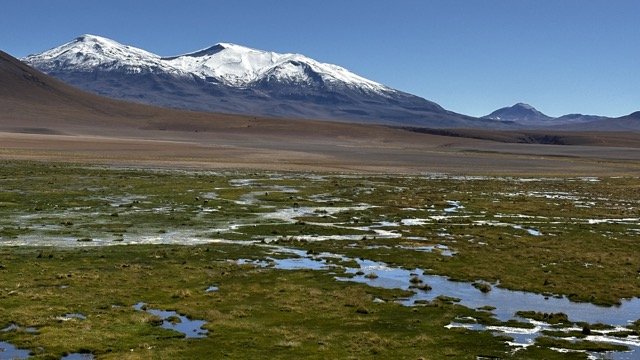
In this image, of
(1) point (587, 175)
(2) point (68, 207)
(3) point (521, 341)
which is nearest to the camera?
(3) point (521, 341)

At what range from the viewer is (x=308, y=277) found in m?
33.0

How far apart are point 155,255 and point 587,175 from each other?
9714 cm

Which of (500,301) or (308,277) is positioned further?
(308,277)

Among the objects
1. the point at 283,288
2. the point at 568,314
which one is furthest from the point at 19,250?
the point at 568,314

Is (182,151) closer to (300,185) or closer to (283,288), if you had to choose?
(300,185)

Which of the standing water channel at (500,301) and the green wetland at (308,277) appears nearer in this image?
the green wetland at (308,277)

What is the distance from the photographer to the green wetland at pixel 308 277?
899 inches

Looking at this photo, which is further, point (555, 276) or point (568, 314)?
point (555, 276)

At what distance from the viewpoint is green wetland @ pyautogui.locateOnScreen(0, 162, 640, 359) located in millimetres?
22844

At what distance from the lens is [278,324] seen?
2498 centimetres

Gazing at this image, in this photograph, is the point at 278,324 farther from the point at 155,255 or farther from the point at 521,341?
the point at 155,255

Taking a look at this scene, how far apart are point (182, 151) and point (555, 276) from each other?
12296cm

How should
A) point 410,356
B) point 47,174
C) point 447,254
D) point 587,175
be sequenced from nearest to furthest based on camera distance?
1. point 410,356
2. point 447,254
3. point 47,174
4. point 587,175

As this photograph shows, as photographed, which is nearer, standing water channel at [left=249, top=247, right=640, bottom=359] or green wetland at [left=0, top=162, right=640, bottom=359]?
green wetland at [left=0, top=162, right=640, bottom=359]
